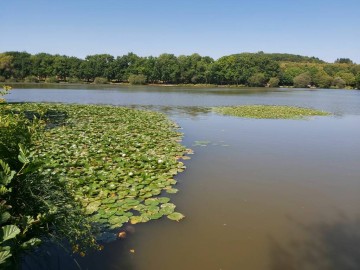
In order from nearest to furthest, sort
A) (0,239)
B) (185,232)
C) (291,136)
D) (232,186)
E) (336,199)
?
(0,239), (185,232), (336,199), (232,186), (291,136)

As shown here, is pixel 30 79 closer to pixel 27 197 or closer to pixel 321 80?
pixel 321 80

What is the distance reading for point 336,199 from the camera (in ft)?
20.4

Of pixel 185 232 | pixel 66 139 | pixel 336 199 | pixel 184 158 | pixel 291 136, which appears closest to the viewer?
pixel 185 232

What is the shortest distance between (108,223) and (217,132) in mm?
9324

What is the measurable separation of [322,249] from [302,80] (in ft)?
321

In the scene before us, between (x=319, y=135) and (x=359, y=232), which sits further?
(x=319, y=135)

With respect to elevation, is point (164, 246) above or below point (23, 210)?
below

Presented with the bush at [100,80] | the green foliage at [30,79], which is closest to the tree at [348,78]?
the bush at [100,80]

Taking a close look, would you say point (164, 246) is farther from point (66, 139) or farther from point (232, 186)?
point (66, 139)

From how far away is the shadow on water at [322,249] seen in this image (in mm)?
3979

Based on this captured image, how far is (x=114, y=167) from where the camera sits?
7.10m

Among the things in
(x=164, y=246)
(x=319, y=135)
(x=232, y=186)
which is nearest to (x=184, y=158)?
(x=232, y=186)

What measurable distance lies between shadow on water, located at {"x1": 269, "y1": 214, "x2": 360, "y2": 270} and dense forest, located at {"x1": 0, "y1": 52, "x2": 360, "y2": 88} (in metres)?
84.7

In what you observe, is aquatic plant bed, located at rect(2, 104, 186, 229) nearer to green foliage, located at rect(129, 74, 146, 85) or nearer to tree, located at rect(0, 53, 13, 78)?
green foliage, located at rect(129, 74, 146, 85)
